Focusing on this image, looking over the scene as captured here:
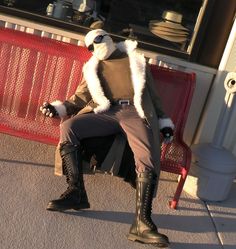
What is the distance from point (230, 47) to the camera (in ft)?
14.4

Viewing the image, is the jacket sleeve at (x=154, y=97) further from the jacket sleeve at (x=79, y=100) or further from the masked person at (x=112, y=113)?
the jacket sleeve at (x=79, y=100)

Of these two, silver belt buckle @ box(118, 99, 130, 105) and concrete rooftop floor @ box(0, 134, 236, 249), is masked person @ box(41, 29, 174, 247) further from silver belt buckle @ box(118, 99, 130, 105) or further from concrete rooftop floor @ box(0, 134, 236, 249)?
concrete rooftop floor @ box(0, 134, 236, 249)

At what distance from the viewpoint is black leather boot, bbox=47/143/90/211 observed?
142 inches

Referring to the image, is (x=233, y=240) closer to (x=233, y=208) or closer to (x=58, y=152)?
(x=233, y=208)

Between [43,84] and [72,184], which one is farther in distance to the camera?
[43,84]

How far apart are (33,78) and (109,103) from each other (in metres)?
0.72

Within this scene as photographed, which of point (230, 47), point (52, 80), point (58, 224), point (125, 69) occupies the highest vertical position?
point (230, 47)

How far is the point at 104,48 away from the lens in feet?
12.9

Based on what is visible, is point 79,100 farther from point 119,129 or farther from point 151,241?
point 151,241

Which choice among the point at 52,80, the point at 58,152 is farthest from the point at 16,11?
the point at 58,152

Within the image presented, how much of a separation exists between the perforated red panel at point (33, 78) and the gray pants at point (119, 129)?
18.6 inches

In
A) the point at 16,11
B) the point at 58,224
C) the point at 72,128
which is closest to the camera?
the point at 58,224

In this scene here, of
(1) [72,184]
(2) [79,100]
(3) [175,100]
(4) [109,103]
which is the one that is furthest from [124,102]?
(1) [72,184]

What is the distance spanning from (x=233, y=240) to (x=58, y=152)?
1369mm
